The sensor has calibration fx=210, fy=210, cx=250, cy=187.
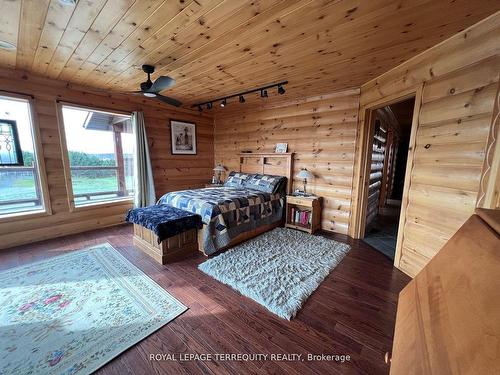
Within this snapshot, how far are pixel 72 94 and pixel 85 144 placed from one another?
0.80m

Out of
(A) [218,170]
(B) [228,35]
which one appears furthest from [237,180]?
(B) [228,35]

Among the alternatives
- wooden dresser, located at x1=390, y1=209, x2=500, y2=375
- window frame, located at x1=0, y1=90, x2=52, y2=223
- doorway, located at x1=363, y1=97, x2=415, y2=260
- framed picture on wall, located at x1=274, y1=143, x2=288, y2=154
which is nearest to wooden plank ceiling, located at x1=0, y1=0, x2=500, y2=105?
window frame, located at x1=0, y1=90, x2=52, y2=223

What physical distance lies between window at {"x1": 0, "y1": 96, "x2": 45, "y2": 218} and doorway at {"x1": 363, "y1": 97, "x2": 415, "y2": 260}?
4984mm

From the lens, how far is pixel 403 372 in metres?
0.60

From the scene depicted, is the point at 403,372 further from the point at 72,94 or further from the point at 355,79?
the point at 72,94

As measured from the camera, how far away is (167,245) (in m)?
2.56

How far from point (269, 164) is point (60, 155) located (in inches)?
139

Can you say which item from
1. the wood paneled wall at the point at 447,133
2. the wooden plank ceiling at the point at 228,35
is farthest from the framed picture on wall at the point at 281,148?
the wood paneled wall at the point at 447,133

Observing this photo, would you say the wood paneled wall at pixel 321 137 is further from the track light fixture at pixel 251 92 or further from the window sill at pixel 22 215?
the window sill at pixel 22 215

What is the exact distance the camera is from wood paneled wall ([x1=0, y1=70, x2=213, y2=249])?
2.93 m

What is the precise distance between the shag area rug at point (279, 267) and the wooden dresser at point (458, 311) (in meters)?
1.22

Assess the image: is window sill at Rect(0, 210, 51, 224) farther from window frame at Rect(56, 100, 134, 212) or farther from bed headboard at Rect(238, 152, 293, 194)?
bed headboard at Rect(238, 152, 293, 194)

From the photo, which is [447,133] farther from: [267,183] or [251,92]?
[251,92]

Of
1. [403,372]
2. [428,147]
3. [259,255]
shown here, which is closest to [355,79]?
[428,147]
